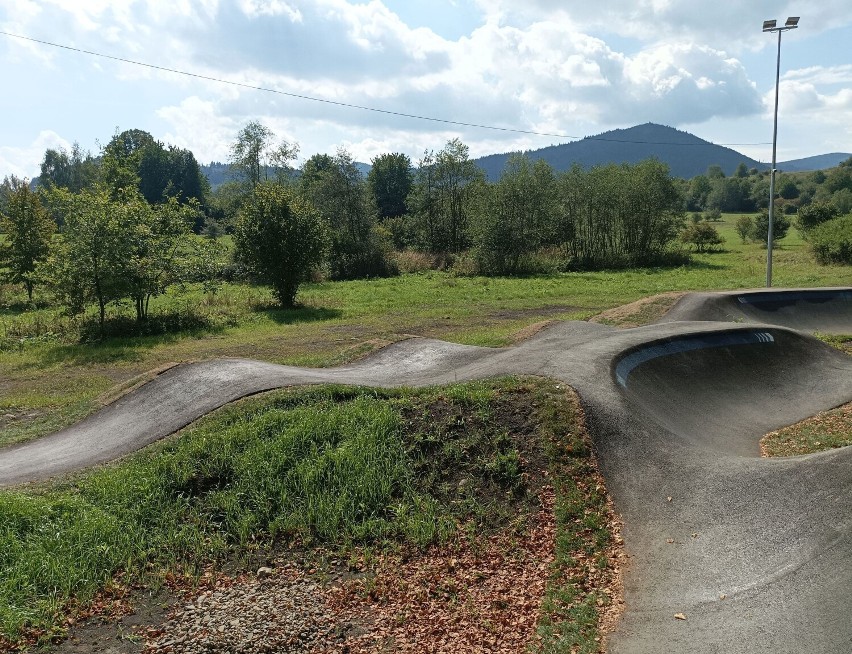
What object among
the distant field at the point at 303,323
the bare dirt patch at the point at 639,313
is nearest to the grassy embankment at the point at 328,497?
the distant field at the point at 303,323

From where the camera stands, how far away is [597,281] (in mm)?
39375

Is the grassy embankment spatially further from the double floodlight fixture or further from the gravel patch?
the double floodlight fixture

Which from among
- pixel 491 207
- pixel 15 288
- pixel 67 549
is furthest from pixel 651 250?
pixel 67 549

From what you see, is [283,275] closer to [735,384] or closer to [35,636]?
[735,384]

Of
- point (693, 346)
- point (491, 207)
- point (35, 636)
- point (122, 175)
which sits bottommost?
point (35, 636)

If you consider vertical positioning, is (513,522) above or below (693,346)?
below

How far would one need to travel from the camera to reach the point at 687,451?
9938mm

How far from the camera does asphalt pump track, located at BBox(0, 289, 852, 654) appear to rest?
633 centimetres

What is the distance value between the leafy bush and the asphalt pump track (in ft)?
97.2

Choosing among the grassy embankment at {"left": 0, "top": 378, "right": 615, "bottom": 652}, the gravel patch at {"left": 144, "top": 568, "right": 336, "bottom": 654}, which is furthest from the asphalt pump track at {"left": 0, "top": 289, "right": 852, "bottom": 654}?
the gravel patch at {"left": 144, "top": 568, "right": 336, "bottom": 654}

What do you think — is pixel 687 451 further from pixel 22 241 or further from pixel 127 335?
pixel 22 241

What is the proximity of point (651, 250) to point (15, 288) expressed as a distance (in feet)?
150

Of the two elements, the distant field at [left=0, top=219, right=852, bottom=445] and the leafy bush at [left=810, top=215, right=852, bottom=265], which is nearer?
the distant field at [left=0, top=219, right=852, bottom=445]

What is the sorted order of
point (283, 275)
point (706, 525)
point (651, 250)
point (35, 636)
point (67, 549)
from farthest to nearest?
point (651, 250), point (283, 275), point (706, 525), point (67, 549), point (35, 636)
